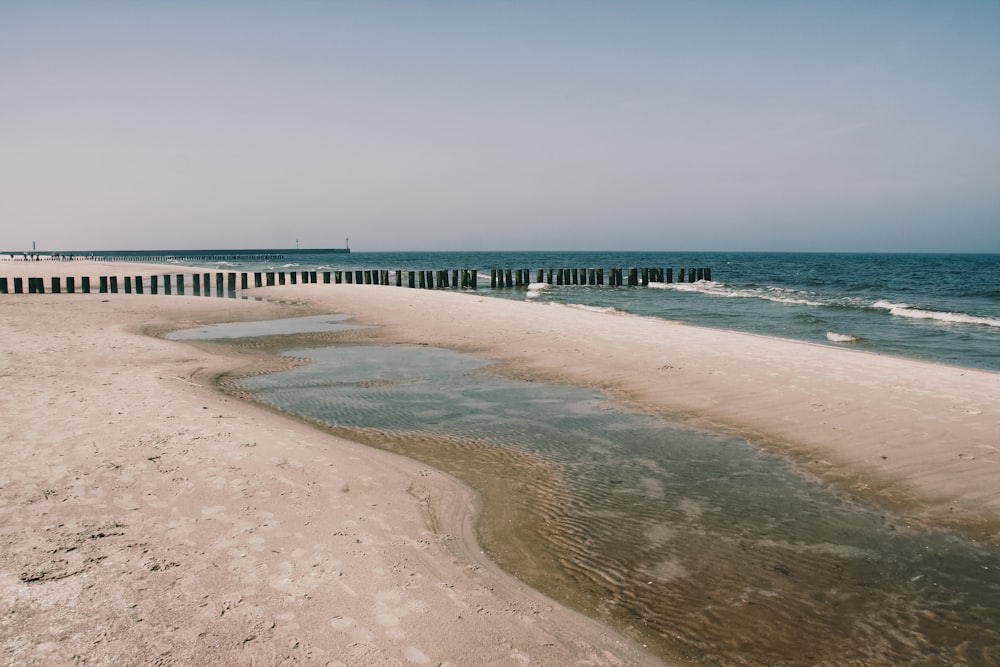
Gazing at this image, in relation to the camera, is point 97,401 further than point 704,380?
No

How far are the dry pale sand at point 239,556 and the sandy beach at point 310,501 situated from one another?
17mm

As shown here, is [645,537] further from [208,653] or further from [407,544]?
[208,653]

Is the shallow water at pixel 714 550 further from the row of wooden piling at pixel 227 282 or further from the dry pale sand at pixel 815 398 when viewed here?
the row of wooden piling at pixel 227 282

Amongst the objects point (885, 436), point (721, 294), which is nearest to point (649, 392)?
point (885, 436)

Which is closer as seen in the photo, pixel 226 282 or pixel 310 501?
pixel 310 501

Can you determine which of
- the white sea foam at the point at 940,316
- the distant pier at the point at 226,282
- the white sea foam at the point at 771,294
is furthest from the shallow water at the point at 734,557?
the distant pier at the point at 226,282

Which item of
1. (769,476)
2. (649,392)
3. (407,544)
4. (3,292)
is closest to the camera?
(407,544)

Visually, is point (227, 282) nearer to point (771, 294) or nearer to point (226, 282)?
point (226, 282)

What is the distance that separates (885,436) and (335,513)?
258 inches

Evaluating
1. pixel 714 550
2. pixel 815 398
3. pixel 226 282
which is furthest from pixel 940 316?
pixel 226 282

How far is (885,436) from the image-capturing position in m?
7.79

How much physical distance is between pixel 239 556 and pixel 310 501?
3.66 feet

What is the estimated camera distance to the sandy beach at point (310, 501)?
3732 mm

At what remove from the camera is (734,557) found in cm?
502
